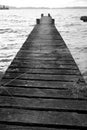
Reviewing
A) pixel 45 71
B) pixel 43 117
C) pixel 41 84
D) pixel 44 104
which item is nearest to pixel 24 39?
pixel 45 71

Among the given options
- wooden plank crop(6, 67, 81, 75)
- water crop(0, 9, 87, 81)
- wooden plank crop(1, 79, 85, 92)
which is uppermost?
wooden plank crop(1, 79, 85, 92)

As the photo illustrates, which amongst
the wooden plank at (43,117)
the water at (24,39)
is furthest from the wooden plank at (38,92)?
the water at (24,39)

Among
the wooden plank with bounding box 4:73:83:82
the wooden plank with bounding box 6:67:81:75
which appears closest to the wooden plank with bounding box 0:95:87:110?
the wooden plank with bounding box 4:73:83:82

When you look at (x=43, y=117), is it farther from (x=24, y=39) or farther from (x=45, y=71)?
(x=24, y=39)

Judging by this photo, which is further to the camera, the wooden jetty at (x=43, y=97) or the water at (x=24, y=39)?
the water at (x=24, y=39)

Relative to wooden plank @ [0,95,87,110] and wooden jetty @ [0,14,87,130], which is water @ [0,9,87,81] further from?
wooden plank @ [0,95,87,110]

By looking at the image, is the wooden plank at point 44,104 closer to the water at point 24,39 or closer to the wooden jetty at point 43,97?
the wooden jetty at point 43,97

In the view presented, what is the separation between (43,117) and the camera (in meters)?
2.65

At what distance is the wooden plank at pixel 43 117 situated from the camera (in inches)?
100

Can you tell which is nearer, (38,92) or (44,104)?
(44,104)

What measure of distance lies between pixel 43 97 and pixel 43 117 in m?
0.62

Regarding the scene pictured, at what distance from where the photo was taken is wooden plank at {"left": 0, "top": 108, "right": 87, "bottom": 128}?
254 centimetres

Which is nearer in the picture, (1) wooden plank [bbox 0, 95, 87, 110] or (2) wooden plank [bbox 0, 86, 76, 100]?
(1) wooden plank [bbox 0, 95, 87, 110]

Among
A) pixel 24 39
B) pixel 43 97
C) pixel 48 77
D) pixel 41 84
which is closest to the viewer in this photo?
pixel 43 97
